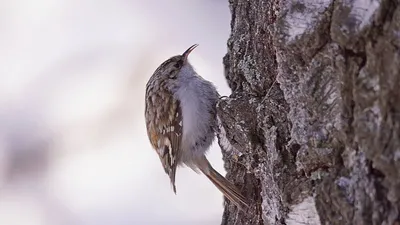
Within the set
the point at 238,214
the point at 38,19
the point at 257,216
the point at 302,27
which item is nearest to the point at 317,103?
the point at 302,27

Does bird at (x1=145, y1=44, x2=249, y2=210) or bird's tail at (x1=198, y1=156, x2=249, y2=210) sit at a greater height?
bird at (x1=145, y1=44, x2=249, y2=210)

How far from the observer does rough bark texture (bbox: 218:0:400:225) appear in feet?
4.09

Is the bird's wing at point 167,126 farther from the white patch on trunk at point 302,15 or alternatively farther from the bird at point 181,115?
the white patch on trunk at point 302,15

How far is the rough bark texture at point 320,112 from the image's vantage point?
1.25m

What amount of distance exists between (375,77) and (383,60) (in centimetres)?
3

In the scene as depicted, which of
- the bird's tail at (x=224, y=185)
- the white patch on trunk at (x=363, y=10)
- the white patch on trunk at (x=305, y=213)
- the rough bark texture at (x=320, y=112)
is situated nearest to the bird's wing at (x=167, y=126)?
the bird's tail at (x=224, y=185)

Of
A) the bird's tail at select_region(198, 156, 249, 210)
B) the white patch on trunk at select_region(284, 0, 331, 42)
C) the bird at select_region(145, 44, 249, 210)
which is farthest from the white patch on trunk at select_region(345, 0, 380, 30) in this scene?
the bird at select_region(145, 44, 249, 210)

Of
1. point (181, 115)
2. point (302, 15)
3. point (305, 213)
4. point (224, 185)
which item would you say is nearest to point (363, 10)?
point (302, 15)

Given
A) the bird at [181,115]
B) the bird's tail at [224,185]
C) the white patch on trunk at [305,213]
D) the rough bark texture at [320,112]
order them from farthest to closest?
the bird at [181,115] → the bird's tail at [224,185] → the white patch on trunk at [305,213] → the rough bark texture at [320,112]

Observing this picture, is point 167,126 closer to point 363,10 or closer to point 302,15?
point 302,15

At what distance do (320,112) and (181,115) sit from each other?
3.89 feet

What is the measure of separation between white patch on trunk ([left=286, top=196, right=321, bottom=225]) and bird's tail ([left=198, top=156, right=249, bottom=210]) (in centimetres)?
42

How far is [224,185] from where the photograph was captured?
6.95 ft

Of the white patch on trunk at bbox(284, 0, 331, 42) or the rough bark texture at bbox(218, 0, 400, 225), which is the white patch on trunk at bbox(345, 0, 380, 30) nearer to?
the rough bark texture at bbox(218, 0, 400, 225)
